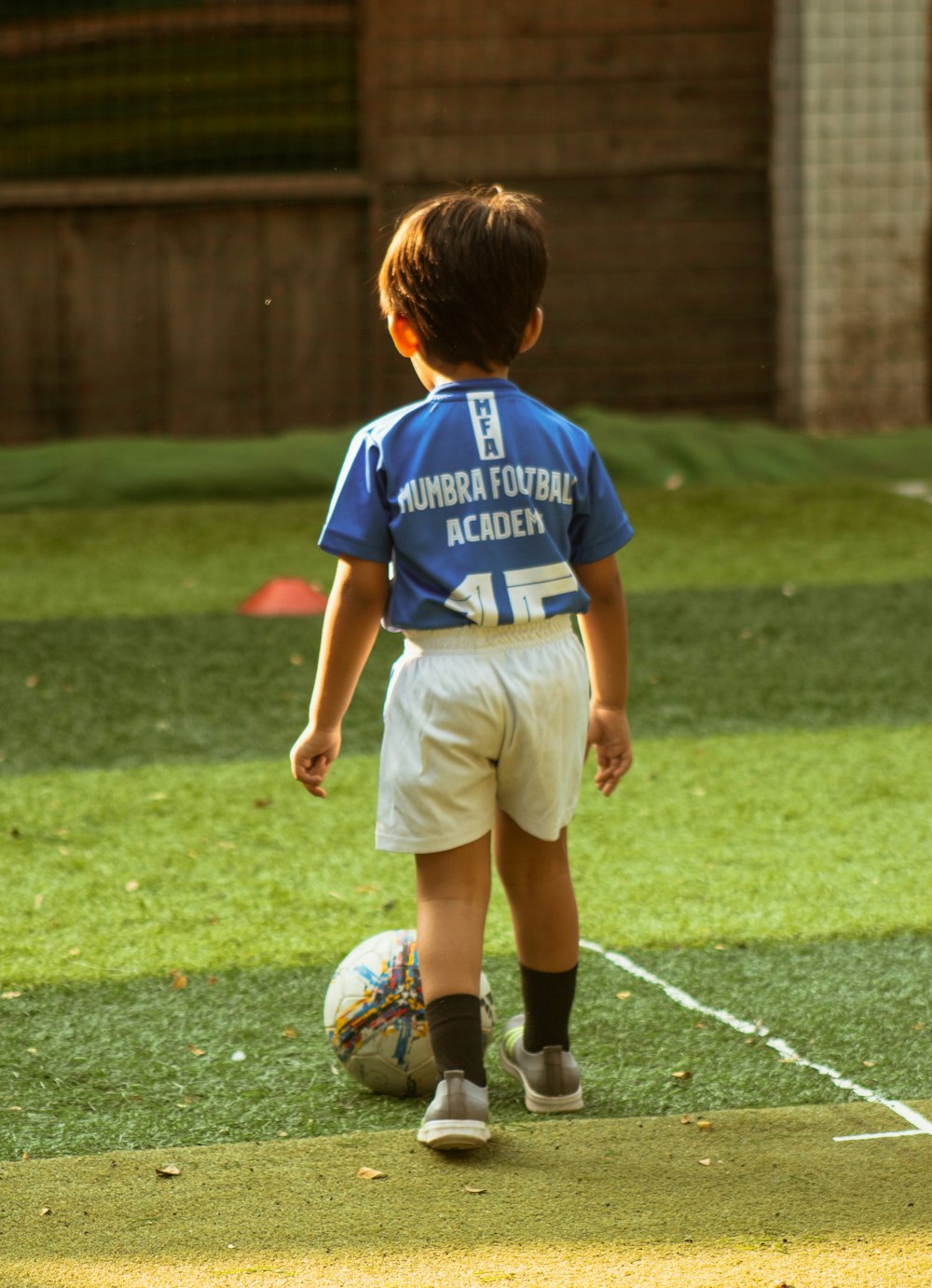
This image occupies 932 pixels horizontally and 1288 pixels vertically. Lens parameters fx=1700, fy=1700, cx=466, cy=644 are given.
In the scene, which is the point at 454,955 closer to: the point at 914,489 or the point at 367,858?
the point at 367,858

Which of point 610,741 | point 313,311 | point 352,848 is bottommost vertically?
point 352,848

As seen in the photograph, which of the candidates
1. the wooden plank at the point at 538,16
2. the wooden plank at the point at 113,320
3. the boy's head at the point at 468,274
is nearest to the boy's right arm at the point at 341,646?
the boy's head at the point at 468,274

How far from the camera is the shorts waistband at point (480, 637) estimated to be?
2.26m

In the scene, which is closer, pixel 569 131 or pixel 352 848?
pixel 352 848

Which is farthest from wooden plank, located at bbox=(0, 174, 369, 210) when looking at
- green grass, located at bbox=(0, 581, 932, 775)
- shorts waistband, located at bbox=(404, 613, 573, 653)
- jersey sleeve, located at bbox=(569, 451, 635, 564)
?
shorts waistband, located at bbox=(404, 613, 573, 653)

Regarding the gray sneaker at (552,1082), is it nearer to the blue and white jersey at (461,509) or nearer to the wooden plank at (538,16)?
the blue and white jersey at (461,509)

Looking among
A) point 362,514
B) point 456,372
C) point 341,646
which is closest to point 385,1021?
point 341,646

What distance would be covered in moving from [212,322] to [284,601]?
3906 millimetres

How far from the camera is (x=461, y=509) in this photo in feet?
7.38

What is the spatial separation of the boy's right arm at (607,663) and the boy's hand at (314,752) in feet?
1.22

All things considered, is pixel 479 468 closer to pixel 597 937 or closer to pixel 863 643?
pixel 597 937

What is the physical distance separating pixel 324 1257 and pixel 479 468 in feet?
3.28

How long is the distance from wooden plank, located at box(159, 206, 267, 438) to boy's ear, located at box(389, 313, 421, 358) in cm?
725

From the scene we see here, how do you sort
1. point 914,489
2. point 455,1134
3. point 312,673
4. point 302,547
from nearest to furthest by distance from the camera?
point 455,1134 → point 312,673 → point 302,547 → point 914,489
